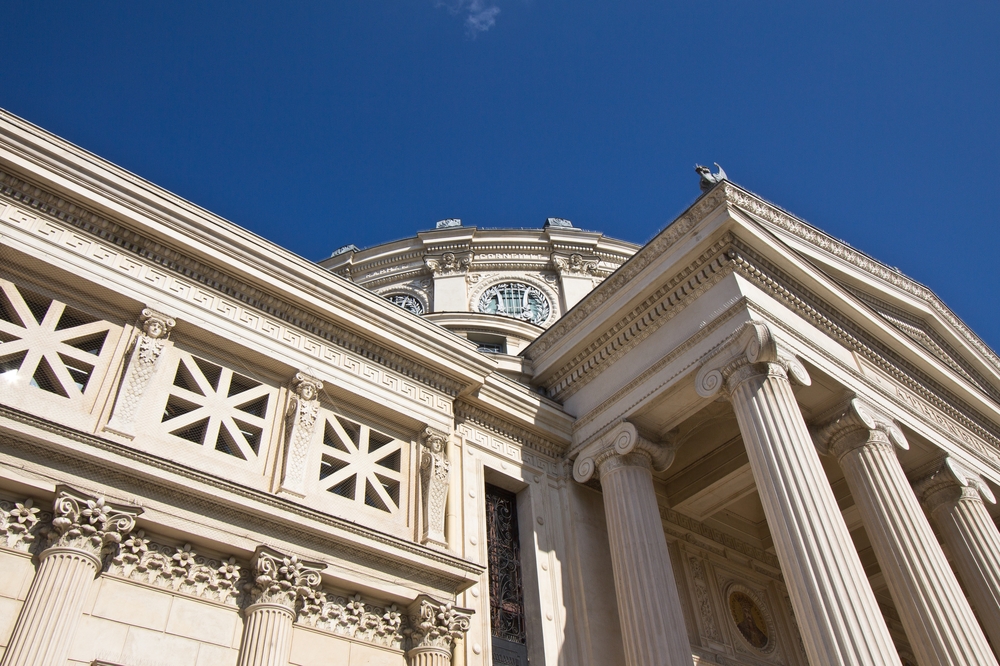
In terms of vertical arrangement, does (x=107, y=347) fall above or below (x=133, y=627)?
above

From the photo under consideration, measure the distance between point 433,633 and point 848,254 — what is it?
423 inches

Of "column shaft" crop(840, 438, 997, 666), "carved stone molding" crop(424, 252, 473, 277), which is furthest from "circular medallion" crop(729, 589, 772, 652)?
"carved stone molding" crop(424, 252, 473, 277)

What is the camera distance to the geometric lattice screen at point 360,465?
36.5ft

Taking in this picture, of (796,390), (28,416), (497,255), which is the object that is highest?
(497,255)

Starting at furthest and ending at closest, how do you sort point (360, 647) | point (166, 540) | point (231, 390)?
point (231, 390)
point (360, 647)
point (166, 540)

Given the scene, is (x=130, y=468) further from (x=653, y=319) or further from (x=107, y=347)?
(x=653, y=319)

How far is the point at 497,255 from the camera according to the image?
26.6 metres

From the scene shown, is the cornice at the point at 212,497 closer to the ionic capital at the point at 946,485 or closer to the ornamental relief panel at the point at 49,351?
the ornamental relief panel at the point at 49,351

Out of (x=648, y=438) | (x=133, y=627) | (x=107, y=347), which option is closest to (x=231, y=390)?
(x=107, y=347)

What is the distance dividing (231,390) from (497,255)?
53.9 feet

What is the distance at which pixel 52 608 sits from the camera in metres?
7.62

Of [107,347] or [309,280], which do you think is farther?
[309,280]

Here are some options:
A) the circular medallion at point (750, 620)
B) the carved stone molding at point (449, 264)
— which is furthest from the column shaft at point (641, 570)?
the carved stone molding at point (449, 264)

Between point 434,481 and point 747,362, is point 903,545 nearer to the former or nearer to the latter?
point 747,362
